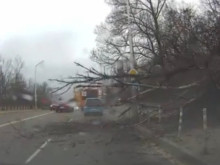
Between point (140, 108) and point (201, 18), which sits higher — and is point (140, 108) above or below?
below

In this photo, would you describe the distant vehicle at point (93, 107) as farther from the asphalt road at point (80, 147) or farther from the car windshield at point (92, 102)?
the asphalt road at point (80, 147)

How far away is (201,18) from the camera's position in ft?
70.4

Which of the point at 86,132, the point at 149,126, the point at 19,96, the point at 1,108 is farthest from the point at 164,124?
the point at 1,108

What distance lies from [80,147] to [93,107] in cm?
1155

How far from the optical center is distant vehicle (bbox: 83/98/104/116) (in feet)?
84.2

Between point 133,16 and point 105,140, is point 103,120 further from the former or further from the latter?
point 133,16

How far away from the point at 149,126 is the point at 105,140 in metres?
4.77

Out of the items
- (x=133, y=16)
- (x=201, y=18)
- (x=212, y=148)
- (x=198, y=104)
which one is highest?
(x=133, y=16)

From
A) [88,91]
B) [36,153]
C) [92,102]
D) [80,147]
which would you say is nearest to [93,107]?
[92,102]

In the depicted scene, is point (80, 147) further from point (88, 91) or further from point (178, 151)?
point (88, 91)

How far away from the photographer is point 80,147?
1627 cm

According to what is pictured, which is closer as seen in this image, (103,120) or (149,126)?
(149,126)

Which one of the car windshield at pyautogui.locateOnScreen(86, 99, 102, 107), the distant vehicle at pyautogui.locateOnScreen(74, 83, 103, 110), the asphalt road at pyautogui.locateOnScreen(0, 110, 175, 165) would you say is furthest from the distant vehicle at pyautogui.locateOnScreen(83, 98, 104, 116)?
the asphalt road at pyautogui.locateOnScreen(0, 110, 175, 165)

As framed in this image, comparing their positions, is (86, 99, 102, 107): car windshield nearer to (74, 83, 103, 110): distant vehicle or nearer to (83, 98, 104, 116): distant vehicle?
(83, 98, 104, 116): distant vehicle
